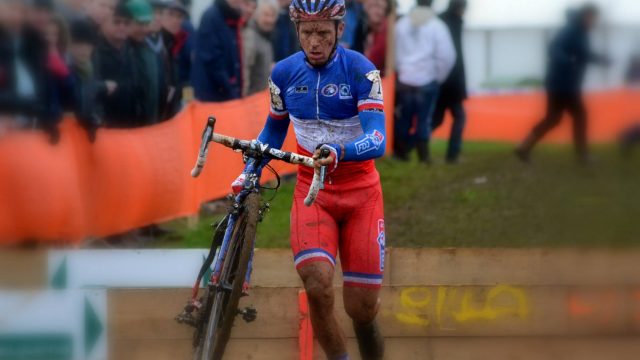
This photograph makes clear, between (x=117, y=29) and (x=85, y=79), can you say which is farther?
(x=117, y=29)

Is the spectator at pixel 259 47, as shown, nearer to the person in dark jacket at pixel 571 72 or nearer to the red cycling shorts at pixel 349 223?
the person in dark jacket at pixel 571 72

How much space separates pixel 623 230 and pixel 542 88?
17.3 ft

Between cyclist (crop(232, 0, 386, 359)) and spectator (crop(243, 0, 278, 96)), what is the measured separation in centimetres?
583

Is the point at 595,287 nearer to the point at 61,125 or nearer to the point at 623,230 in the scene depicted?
the point at 623,230

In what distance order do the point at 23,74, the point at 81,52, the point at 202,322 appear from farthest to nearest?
the point at 81,52
the point at 23,74
the point at 202,322

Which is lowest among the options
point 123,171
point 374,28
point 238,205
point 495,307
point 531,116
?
point 531,116

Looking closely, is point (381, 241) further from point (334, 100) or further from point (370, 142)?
point (334, 100)

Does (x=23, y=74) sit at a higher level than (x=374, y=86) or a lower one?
lower

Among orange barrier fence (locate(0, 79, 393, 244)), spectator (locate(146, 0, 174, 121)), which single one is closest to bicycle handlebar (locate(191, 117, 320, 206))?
orange barrier fence (locate(0, 79, 393, 244))

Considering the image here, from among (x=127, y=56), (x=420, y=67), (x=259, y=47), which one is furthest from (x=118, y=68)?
(x=420, y=67)

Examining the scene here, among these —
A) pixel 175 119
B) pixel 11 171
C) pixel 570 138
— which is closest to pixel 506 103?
pixel 570 138

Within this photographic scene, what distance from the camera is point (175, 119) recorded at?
12305 mm

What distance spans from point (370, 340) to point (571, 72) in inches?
250

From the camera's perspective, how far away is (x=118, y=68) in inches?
446
